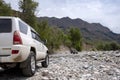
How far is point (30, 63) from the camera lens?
1095 centimetres

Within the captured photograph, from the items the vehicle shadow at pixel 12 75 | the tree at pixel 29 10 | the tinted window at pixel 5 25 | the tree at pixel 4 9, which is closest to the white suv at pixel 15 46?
the tinted window at pixel 5 25

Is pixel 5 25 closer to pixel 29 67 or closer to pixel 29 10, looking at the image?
pixel 29 67

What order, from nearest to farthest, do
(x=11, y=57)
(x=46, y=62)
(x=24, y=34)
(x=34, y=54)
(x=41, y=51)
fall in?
Result: (x=11, y=57)
(x=24, y=34)
(x=34, y=54)
(x=41, y=51)
(x=46, y=62)

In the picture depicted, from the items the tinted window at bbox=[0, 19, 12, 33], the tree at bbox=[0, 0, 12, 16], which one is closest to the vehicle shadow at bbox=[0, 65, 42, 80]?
the tinted window at bbox=[0, 19, 12, 33]

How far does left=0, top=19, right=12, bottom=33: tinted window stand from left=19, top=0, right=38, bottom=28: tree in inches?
1485

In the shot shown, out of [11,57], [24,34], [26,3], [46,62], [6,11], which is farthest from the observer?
[26,3]

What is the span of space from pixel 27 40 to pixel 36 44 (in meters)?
1.51

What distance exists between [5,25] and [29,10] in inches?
1516

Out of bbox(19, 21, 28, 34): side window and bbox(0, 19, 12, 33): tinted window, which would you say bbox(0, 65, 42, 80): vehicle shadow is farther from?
bbox(0, 19, 12, 33): tinted window

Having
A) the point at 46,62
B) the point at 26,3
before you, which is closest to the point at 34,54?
the point at 46,62

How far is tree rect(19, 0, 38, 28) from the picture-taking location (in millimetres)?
48250

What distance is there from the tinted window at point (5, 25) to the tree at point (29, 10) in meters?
37.7

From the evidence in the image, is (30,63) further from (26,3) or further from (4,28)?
(26,3)

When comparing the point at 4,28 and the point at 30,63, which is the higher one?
the point at 4,28
